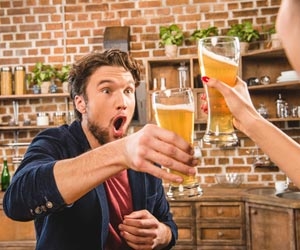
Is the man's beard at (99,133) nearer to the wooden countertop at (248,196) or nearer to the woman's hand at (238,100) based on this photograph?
the woman's hand at (238,100)

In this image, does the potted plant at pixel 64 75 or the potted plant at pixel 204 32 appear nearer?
the potted plant at pixel 204 32

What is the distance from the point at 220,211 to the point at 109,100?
230 cm

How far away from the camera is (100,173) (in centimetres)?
120

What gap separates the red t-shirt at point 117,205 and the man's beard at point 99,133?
0.18 m

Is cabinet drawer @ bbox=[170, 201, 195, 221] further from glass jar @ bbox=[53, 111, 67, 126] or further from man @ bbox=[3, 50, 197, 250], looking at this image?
man @ bbox=[3, 50, 197, 250]

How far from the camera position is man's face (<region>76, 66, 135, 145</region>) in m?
2.10

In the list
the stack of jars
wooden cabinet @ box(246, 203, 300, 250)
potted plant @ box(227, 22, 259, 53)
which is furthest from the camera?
the stack of jars

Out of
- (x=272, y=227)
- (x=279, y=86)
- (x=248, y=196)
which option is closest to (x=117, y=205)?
(x=272, y=227)

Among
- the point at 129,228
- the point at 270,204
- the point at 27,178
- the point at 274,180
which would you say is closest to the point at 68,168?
the point at 27,178

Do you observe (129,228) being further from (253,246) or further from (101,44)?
(101,44)

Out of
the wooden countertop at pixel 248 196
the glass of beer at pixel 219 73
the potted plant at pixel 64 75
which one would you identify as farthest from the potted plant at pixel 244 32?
the glass of beer at pixel 219 73

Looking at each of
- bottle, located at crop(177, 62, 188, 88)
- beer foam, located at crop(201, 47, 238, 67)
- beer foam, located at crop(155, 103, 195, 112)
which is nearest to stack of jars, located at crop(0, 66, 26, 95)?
bottle, located at crop(177, 62, 188, 88)

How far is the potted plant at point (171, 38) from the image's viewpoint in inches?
186

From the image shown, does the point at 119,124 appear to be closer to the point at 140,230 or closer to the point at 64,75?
the point at 140,230
